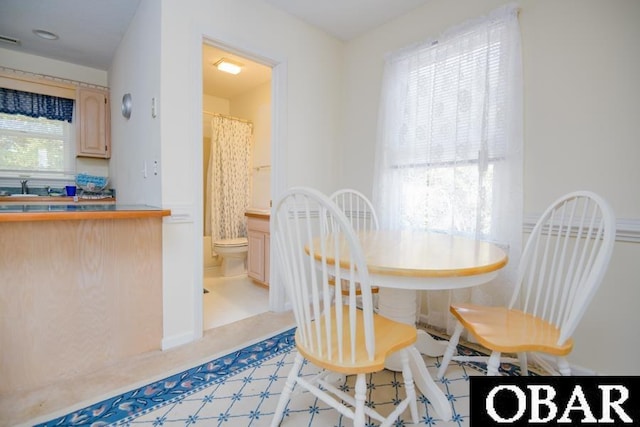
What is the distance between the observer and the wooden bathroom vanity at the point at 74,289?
4.68ft

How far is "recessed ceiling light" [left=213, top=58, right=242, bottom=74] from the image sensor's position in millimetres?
3024

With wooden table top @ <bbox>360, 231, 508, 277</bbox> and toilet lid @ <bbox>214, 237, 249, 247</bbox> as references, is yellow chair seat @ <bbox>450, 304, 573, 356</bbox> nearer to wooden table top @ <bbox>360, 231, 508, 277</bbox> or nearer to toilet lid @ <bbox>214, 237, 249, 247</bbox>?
wooden table top @ <bbox>360, 231, 508, 277</bbox>

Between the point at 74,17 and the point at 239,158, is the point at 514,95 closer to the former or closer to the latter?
the point at 239,158

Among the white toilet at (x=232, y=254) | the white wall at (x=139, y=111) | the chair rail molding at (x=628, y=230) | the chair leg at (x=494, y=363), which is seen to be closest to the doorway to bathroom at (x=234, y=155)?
the white toilet at (x=232, y=254)

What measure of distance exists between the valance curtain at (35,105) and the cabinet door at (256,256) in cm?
253

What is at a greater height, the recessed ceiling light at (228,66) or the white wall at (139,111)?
the recessed ceiling light at (228,66)

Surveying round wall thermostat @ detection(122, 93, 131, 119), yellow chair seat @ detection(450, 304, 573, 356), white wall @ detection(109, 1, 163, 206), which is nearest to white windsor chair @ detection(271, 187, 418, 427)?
yellow chair seat @ detection(450, 304, 573, 356)

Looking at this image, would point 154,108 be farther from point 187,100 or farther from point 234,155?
point 234,155

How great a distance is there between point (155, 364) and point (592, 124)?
2.76 m

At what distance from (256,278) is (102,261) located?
165 centimetres

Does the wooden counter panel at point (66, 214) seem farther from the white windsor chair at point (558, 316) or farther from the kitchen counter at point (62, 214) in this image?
the white windsor chair at point (558, 316)

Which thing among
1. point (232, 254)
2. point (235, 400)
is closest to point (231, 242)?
point (232, 254)

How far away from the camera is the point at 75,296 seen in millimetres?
1590

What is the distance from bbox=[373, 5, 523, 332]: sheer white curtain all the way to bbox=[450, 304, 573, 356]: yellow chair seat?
1.82ft
